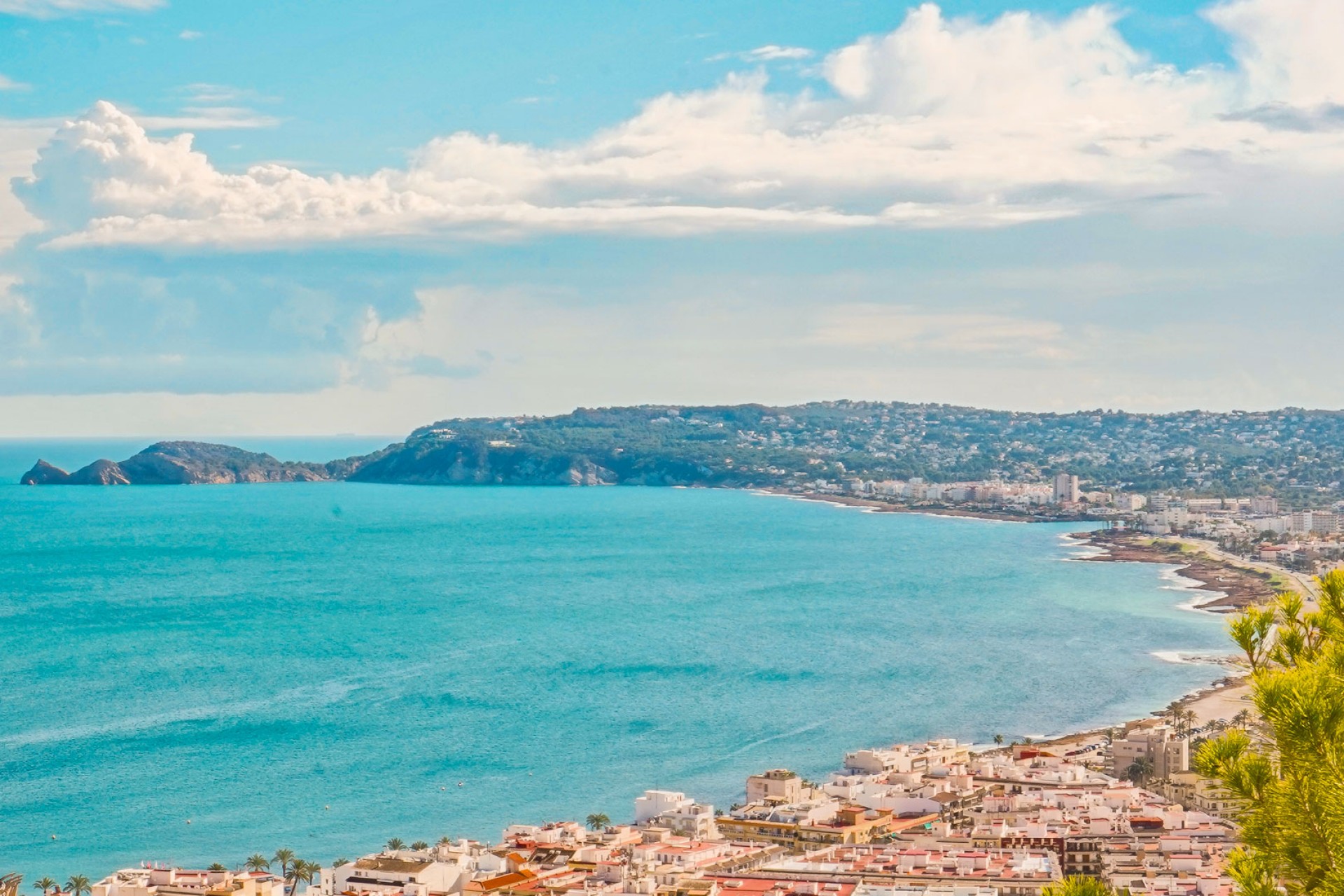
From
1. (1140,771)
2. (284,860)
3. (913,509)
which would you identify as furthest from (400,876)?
(913,509)

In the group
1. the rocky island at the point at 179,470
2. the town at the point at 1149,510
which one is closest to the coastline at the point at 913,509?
the town at the point at 1149,510

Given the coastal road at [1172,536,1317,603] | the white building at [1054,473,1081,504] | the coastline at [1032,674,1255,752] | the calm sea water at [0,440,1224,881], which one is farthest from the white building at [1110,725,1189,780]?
the white building at [1054,473,1081,504]

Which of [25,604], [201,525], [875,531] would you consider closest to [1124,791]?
[25,604]

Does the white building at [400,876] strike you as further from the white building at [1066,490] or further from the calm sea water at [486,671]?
the white building at [1066,490]

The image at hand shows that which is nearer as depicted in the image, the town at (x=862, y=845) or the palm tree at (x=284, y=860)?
the town at (x=862, y=845)

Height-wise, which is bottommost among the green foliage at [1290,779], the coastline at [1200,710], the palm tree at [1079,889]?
the coastline at [1200,710]

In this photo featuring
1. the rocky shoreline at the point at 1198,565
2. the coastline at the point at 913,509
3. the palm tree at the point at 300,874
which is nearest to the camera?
the palm tree at the point at 300,874

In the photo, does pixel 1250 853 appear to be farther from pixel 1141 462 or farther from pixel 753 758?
pixel 1141 462
